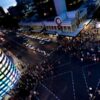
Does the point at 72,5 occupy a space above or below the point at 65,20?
above

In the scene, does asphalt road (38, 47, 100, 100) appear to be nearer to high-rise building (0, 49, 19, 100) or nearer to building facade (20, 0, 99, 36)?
high-rise building (0, 49, 19, 100)

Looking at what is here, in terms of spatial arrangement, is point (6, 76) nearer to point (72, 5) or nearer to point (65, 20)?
point (65, 20)

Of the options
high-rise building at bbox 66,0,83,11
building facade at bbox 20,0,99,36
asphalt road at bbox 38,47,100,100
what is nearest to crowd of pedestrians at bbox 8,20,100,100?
asphalt road at bbox 38,47,100,100

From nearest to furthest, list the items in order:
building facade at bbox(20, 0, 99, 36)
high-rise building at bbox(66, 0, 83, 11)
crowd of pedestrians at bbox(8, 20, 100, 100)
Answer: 1. crowd of pedestrians at bbox(8, 20, 100, 100)
2. building facade at bbox(20, 0, 99, 36)
3. high-rise building at bbox(66, 0, 83, 11)

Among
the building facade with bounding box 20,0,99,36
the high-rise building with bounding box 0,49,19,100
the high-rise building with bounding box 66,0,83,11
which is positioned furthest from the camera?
the high-rise building with bounding box 66,0,83,11

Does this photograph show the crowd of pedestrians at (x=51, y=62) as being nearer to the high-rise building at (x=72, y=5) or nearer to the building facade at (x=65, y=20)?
the building facade at (x=65, y=20)

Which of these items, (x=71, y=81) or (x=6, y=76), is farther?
(x=6, y=76)

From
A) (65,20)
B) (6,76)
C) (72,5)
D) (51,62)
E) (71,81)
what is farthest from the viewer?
(72,5)

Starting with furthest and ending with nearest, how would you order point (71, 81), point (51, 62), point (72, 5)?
point (72, 5) < point (51, 62) < point (71, 81)

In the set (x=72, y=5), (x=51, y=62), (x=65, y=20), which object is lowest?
(x=51, y=62)

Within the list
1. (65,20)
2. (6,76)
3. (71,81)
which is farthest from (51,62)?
(65,20)
